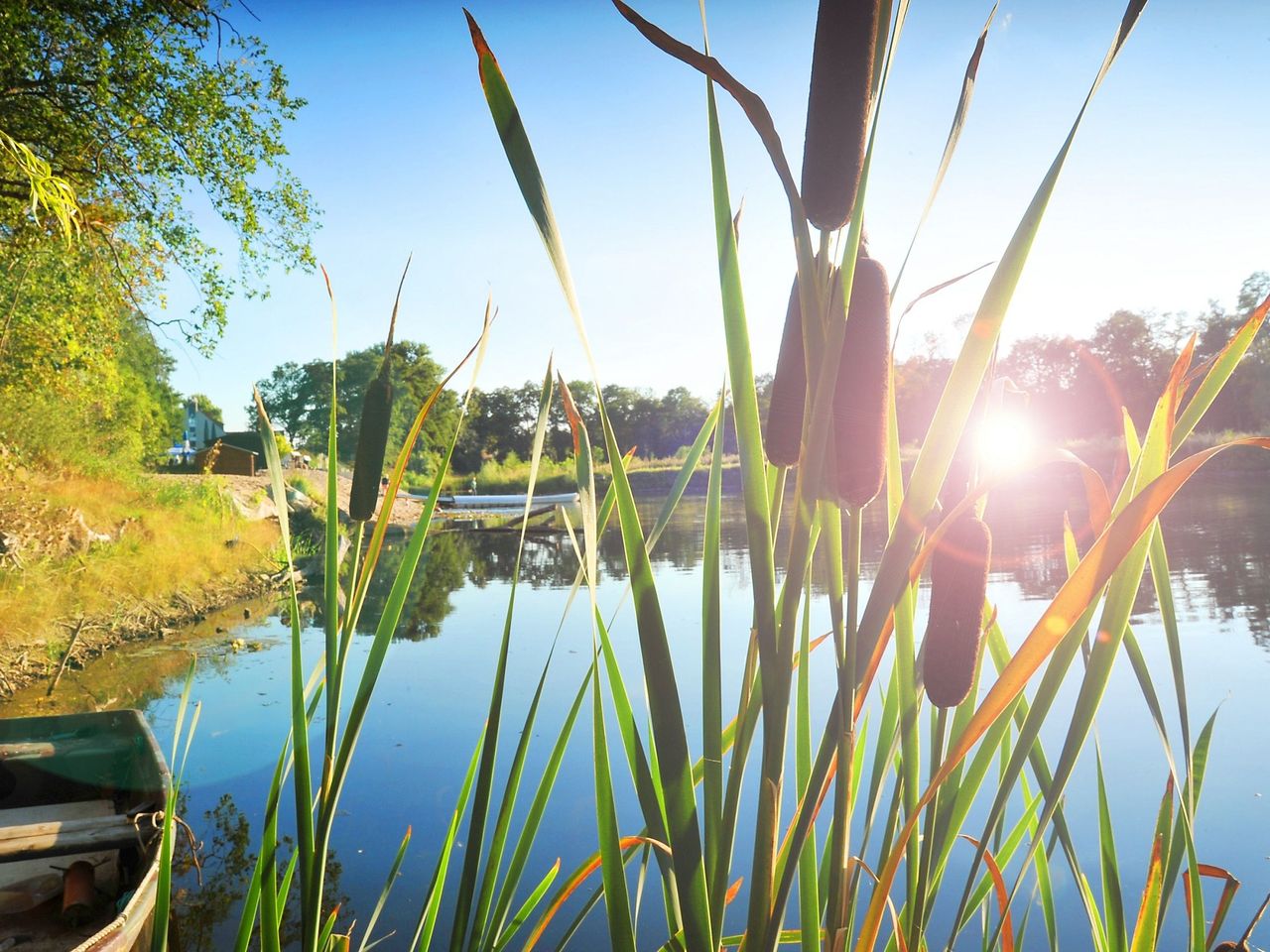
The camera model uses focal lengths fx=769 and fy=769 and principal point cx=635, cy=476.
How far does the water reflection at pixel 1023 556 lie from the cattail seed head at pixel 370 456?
139 inches

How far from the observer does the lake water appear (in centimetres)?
325

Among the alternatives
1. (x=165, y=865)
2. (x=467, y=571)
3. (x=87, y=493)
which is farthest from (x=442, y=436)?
(x=165, y=865)

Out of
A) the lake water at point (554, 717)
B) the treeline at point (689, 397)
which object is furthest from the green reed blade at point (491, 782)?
the treeline at point (689, 397)

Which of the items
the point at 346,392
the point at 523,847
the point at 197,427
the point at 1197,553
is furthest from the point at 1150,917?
the point at 197,427

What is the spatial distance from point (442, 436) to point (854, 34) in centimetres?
3533

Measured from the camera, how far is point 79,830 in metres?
2.64

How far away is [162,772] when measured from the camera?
2789mm

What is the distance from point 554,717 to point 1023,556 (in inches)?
265

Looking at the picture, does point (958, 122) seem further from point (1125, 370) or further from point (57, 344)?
point (1125, 370)

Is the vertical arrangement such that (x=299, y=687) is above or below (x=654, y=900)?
above

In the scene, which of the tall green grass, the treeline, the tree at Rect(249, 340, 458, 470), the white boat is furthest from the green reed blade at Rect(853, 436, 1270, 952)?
the tree at Rect(249, 340, 458, 470)

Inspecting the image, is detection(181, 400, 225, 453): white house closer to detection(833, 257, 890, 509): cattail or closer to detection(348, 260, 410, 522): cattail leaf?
detection(348, 260, 410, 522): cattail leaf

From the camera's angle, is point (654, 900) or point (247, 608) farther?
point (247, 608)

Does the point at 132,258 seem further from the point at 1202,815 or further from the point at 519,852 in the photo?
the point at 1202,815
